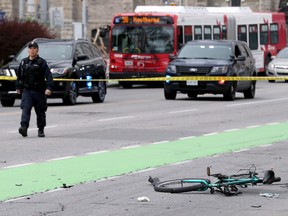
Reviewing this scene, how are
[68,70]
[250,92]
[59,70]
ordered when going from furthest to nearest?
1. [250,92]
2. [68,70]
3. [59,70]

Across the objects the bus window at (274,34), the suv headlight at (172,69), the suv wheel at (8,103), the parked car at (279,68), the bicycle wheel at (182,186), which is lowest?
the parked car at (279,68)

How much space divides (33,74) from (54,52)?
10.7m

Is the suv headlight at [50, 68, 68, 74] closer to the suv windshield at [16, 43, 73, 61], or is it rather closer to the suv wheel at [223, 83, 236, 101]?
the suv windshield at [16, 43, 73, 61]

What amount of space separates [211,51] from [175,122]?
9.72 m

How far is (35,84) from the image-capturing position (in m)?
18.3

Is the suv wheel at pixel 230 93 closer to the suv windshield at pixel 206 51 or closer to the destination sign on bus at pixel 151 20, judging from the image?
the suv windshield at pixel 206 51

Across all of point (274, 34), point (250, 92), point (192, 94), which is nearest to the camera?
point (192, 94)

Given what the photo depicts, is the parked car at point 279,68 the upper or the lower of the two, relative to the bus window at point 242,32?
lower

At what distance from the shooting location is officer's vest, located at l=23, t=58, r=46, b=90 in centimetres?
1819

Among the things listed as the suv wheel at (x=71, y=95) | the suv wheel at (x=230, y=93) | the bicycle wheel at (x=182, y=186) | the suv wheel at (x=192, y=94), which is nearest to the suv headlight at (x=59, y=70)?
the suv wheel at (x=71, y=95)

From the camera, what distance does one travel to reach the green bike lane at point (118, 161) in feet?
39.6

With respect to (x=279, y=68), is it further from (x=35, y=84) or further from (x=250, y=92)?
(x=35, y=84)

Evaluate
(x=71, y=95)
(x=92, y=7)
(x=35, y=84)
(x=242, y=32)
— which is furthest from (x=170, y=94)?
(x=92, y=7)

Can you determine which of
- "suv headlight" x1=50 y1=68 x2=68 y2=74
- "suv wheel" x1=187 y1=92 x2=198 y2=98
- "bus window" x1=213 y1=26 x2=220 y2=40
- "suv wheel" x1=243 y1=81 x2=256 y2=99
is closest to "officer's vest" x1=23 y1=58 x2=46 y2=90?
"suv headlight" x1=50 y1=68 x2=68 y2=74
